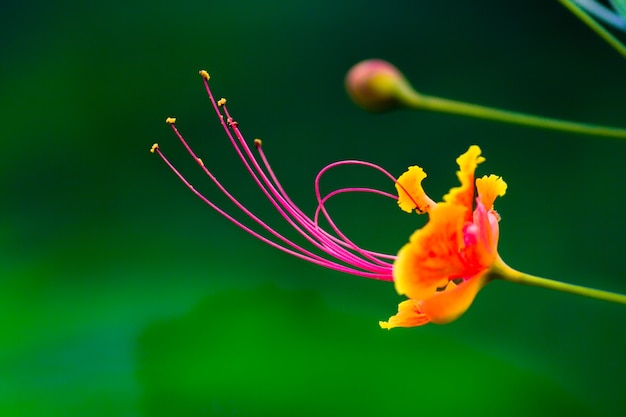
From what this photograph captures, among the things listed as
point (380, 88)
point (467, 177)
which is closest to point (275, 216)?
point (467, 177)

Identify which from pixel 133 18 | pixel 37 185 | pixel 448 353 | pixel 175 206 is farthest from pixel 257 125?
pixel 448 353

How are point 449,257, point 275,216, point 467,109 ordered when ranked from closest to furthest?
1. point 467,109
2. point 449,257
3. point 275,216

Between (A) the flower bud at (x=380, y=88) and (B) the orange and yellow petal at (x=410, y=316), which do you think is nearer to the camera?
(A) the flower bud at (x=380, y=88)

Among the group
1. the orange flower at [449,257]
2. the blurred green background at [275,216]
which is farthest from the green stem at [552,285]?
the blurred green background at [275,216]

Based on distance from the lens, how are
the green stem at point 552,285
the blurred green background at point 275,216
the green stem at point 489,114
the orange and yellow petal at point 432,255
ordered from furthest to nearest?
the blurred green background at point 275,216 → the orange and yellow petal at point 432,255 → the green stem at point 552,285 → the green stem at point 489,114

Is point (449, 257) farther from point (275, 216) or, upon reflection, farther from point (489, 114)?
point (275, 216)

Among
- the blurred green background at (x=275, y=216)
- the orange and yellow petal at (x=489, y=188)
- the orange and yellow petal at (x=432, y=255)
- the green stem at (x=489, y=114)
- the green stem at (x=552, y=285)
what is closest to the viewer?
the green stem at (x=489, y=114)

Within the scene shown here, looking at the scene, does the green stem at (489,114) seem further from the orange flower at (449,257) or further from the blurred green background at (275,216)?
the blurred green background at (275,216)
